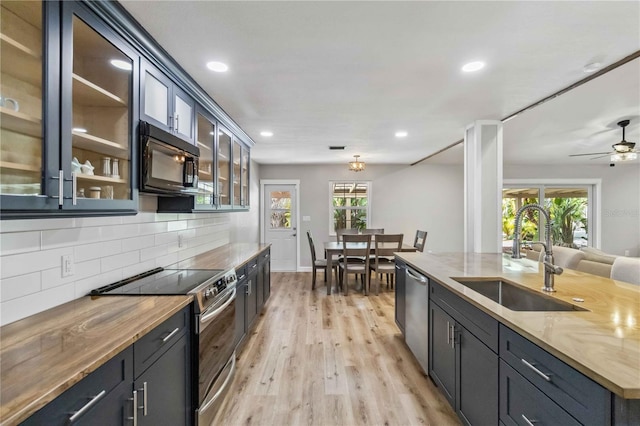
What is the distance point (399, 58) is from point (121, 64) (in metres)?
1.71

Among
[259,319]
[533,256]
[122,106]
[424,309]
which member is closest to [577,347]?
[424,309]

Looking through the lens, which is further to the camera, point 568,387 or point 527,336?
point 527,336

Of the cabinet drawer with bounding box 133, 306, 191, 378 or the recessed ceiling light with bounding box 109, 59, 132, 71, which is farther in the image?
the recessed ceiling light with bounding box 109, 59, 132, 71

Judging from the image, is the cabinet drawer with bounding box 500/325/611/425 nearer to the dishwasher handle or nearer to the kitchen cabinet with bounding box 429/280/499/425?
the kitchen cabinet with bounding box 429/280/499/425

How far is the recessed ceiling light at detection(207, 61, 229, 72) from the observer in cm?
216

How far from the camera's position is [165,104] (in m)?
2.07

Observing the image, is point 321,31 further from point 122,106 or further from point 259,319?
point 259,319

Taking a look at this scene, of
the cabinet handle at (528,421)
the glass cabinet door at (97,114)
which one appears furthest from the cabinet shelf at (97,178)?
the cabinet handle at (528,421)

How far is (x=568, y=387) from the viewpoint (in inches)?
40.0

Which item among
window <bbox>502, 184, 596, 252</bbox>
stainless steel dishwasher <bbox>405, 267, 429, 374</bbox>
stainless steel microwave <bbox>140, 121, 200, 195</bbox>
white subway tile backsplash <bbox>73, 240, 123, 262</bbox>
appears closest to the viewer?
white subway tile backsplash <bbox>73, 240, 123, 262</bbox>

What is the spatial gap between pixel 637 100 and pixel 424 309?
3.11 m

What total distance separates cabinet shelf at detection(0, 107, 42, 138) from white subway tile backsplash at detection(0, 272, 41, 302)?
65 cm

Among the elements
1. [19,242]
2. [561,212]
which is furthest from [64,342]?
[561,212]

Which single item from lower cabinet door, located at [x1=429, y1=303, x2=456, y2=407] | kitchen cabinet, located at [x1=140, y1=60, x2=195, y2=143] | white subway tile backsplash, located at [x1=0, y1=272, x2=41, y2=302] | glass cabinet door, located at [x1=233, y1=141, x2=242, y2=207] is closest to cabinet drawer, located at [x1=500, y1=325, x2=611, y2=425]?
lower cabinet door, located at [x1=429, y1=303, x2=456, y2=407]
